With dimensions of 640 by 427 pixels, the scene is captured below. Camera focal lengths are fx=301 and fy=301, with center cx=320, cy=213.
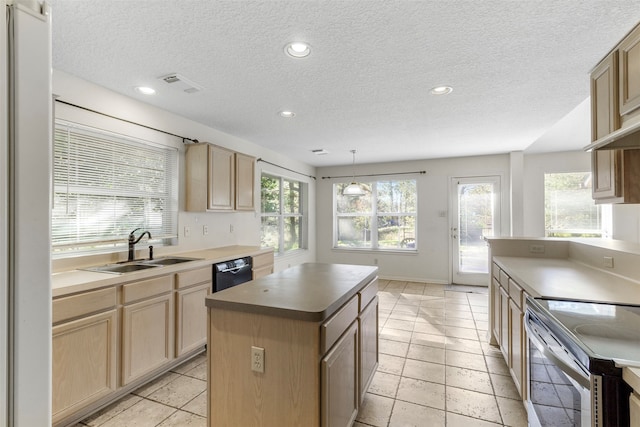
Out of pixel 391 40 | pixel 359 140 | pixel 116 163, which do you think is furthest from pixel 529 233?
pixel 116 163

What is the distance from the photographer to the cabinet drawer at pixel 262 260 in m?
3.55

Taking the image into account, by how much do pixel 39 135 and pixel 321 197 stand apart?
625 cm

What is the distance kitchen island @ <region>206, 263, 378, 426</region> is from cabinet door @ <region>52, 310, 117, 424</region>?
3.27ft

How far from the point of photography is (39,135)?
0.64m

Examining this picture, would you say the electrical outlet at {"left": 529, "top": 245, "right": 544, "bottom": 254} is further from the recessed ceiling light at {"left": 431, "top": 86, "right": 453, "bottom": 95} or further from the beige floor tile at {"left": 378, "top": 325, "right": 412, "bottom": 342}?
the recessed ceiling light at {"left": 431, "top": 86, "right": 453, "bottom": 95}

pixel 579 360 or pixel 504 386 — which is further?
pixel 504 386

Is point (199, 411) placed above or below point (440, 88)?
below

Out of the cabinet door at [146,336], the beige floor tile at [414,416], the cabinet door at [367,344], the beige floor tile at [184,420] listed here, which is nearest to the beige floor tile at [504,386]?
the beige floor tile at [414,416]

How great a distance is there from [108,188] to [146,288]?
42.1 inches

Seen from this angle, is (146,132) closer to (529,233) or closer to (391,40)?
(391,40)

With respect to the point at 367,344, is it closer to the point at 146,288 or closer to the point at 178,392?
the point at 178,392

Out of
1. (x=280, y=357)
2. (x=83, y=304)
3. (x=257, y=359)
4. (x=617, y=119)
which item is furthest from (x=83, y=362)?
(x=617, y=119)

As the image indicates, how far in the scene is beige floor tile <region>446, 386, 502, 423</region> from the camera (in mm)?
2035

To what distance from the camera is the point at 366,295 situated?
209 centimetres
